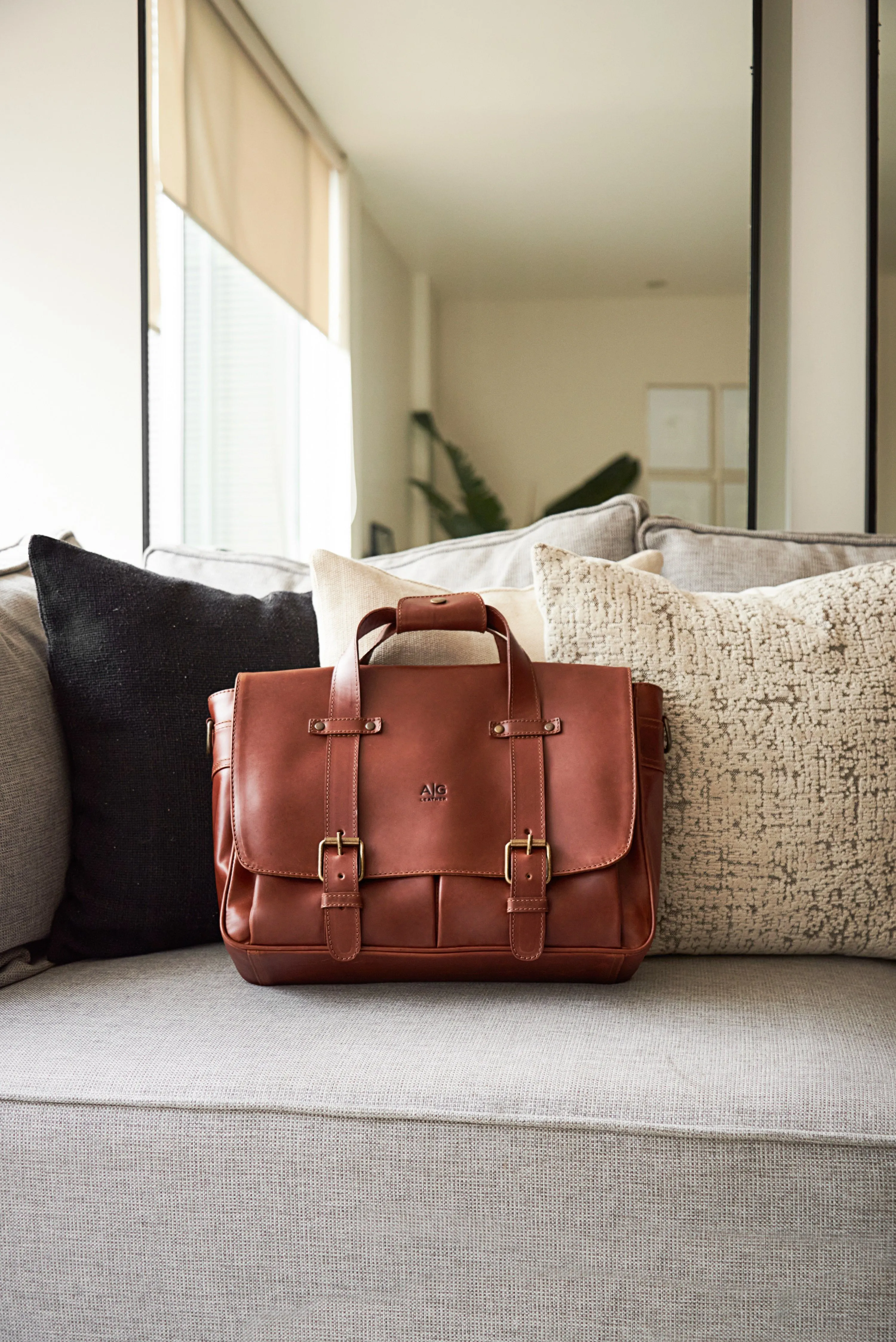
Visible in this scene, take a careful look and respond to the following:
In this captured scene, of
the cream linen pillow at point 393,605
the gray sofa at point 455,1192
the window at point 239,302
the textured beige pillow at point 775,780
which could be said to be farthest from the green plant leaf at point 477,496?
the gray sofa at point 455,1192

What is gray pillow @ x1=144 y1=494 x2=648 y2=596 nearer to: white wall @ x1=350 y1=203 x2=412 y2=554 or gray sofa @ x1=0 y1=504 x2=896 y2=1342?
white wall @ x1=350 y1=203 x2=412 y2=554

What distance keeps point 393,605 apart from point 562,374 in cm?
92

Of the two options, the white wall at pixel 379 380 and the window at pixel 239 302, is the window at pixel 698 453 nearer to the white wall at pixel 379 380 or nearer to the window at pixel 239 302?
the white wall at pixel 379 380

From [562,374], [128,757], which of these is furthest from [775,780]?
[562,374]

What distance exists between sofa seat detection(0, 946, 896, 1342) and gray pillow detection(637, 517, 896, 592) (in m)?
0.70

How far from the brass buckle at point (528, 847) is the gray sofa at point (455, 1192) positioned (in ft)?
0.47

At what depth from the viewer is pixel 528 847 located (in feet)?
2.86

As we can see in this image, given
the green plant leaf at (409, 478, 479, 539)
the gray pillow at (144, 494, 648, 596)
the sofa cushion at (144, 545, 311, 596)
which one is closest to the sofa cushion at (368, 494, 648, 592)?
the gray pillow at (144, 494, 648, 596)

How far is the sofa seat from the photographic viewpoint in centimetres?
71

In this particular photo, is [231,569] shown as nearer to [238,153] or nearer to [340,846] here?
[340,846]

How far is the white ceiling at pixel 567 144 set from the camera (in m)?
1.85

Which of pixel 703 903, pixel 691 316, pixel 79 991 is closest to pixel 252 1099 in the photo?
pixel 79 991

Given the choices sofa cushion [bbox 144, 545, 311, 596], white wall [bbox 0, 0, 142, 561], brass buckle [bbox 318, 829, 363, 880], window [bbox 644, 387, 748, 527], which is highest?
white wall [bbox 0, 0, 142, 561]

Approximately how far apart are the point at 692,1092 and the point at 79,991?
59 cm
